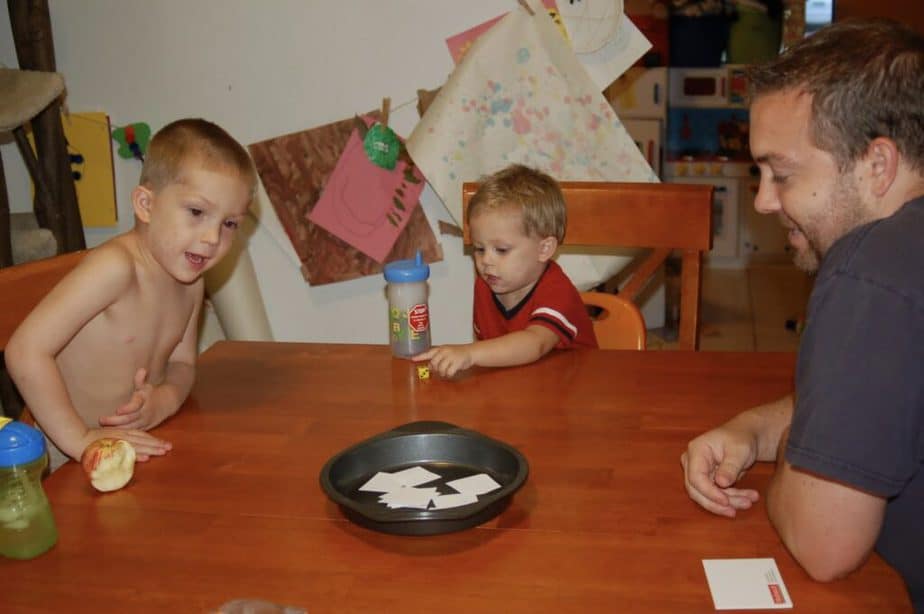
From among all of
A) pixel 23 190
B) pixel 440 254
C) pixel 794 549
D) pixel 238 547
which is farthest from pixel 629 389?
pixel 23 190

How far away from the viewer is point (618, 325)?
77.6 inches

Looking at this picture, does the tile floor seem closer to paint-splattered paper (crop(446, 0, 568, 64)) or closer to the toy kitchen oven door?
the toy kitchen oven door

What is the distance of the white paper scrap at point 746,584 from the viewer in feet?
3.08

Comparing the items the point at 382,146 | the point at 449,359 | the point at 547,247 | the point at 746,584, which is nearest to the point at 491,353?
the point at 449,359

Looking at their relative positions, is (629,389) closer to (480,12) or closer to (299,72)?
(480,12)

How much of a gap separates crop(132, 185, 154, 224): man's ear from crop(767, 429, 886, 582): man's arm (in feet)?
3.56

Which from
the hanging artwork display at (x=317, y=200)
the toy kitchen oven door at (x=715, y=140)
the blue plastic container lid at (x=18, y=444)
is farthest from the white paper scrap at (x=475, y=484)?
the toy kitchen oven door at (x=715, y=140)

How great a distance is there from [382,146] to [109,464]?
1.56 m

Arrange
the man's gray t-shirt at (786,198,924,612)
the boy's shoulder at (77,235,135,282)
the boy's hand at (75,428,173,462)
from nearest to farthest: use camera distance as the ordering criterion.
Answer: the man's gray t-shirt at (786,198,924,612)
the boy's hand at (75,428,173,462)
the boy's shoulder at (77,235,135,282)

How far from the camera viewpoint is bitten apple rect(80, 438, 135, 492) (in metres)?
1.21

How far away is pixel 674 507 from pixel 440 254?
163 centimetres

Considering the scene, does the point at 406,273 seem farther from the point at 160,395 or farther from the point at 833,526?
the point at 833,526

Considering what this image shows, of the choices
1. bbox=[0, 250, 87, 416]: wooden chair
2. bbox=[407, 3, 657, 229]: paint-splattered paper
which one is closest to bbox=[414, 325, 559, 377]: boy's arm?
bbox=[0, 250, 87, 416]: wooden chair

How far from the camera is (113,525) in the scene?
1.12 meters
